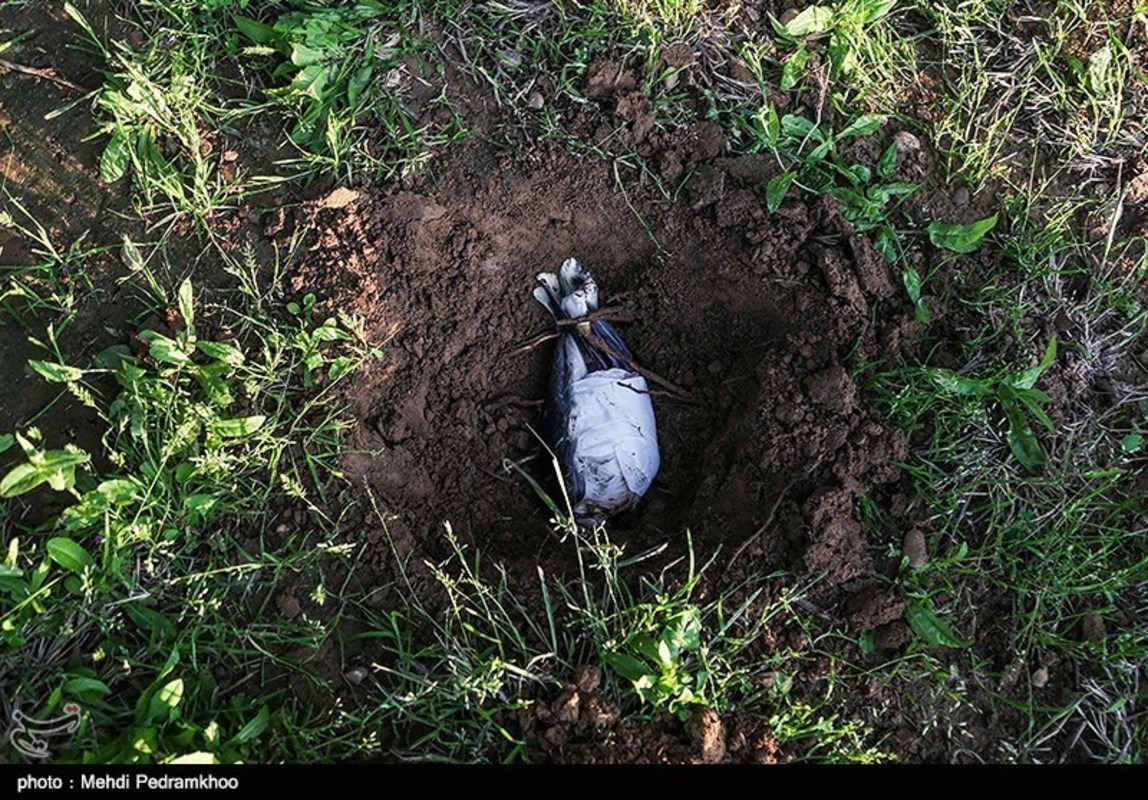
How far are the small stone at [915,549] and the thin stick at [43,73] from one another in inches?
97.9

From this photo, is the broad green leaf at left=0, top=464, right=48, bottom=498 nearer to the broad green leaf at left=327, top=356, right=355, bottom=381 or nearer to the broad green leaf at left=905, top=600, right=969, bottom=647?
the broad green leaf at left=327, top=356, right=355, bottom=381

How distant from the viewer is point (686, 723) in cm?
200

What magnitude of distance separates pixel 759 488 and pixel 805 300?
52 cm

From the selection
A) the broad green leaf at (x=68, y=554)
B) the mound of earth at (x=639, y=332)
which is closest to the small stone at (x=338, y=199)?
the mound of earth at (x=639, y=332)

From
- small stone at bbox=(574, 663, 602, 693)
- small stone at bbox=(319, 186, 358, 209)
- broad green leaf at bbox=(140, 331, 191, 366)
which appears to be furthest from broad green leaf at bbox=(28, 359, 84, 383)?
small stone at bbox=(574, 663, 602, 693)

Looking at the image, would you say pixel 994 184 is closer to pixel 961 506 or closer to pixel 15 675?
pixel 961 506

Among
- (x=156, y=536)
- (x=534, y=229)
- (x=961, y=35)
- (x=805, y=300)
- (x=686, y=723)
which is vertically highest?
(x=961, y=35)

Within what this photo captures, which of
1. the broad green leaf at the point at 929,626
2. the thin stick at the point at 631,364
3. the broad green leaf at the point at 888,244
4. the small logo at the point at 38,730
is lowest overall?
the broad green leaf at the point at 929,626

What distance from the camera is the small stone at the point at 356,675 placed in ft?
6.86

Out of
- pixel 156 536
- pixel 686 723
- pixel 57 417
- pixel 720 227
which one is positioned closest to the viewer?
pixel 686 723

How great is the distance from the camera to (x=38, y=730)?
1974mm

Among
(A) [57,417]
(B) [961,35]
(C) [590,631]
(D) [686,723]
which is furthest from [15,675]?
(B) [961,35]

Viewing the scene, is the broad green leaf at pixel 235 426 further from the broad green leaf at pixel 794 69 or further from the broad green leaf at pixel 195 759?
the broad green leaf at pixel 794 69

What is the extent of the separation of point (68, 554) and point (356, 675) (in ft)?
2.29
